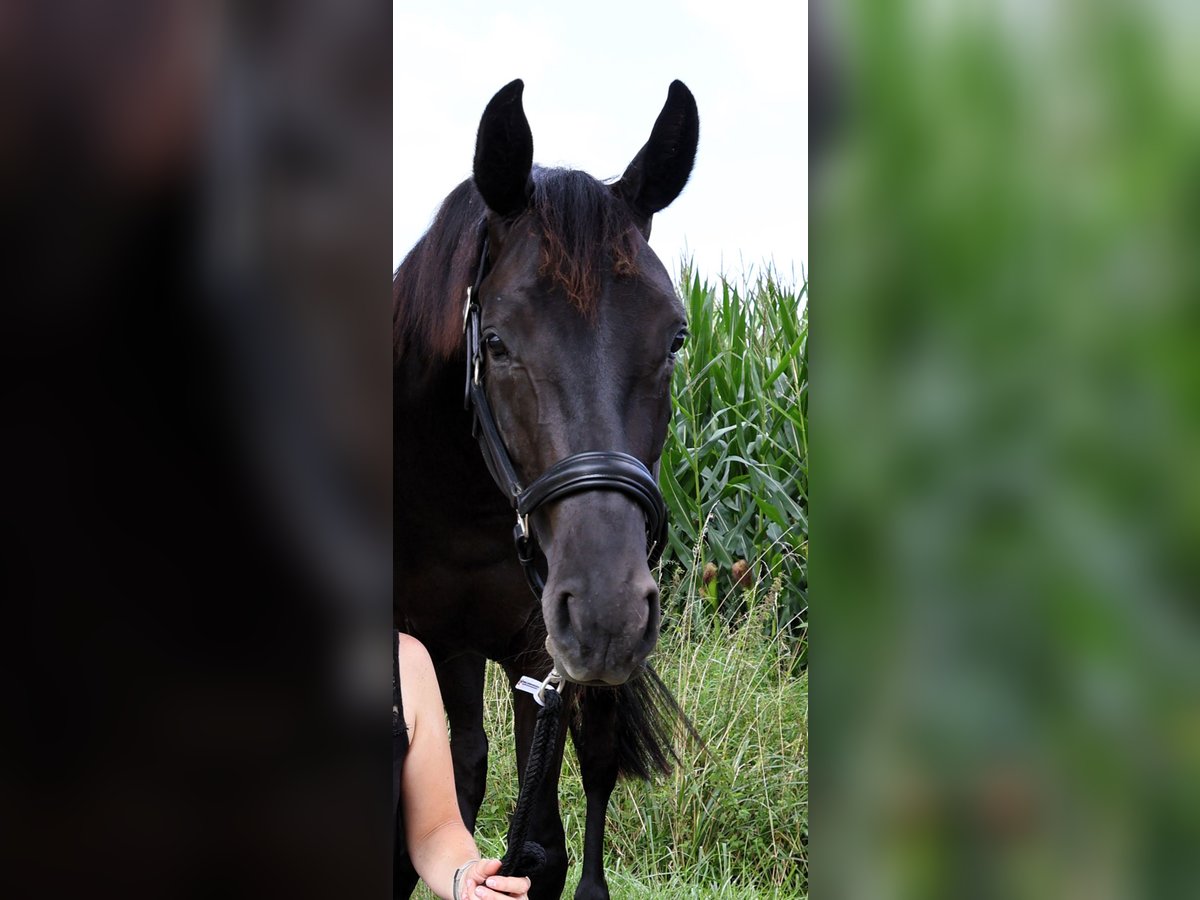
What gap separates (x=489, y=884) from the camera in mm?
1062

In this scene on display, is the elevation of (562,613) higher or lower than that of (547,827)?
higher

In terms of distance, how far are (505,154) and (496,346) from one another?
0.30 meters

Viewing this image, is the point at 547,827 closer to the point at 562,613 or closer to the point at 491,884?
the point at 562,613

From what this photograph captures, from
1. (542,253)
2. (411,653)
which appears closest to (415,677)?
(411,653)

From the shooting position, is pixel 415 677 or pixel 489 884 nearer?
pixel 489 884

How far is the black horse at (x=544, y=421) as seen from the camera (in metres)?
1.32

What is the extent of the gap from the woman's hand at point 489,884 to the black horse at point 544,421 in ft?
0.89
